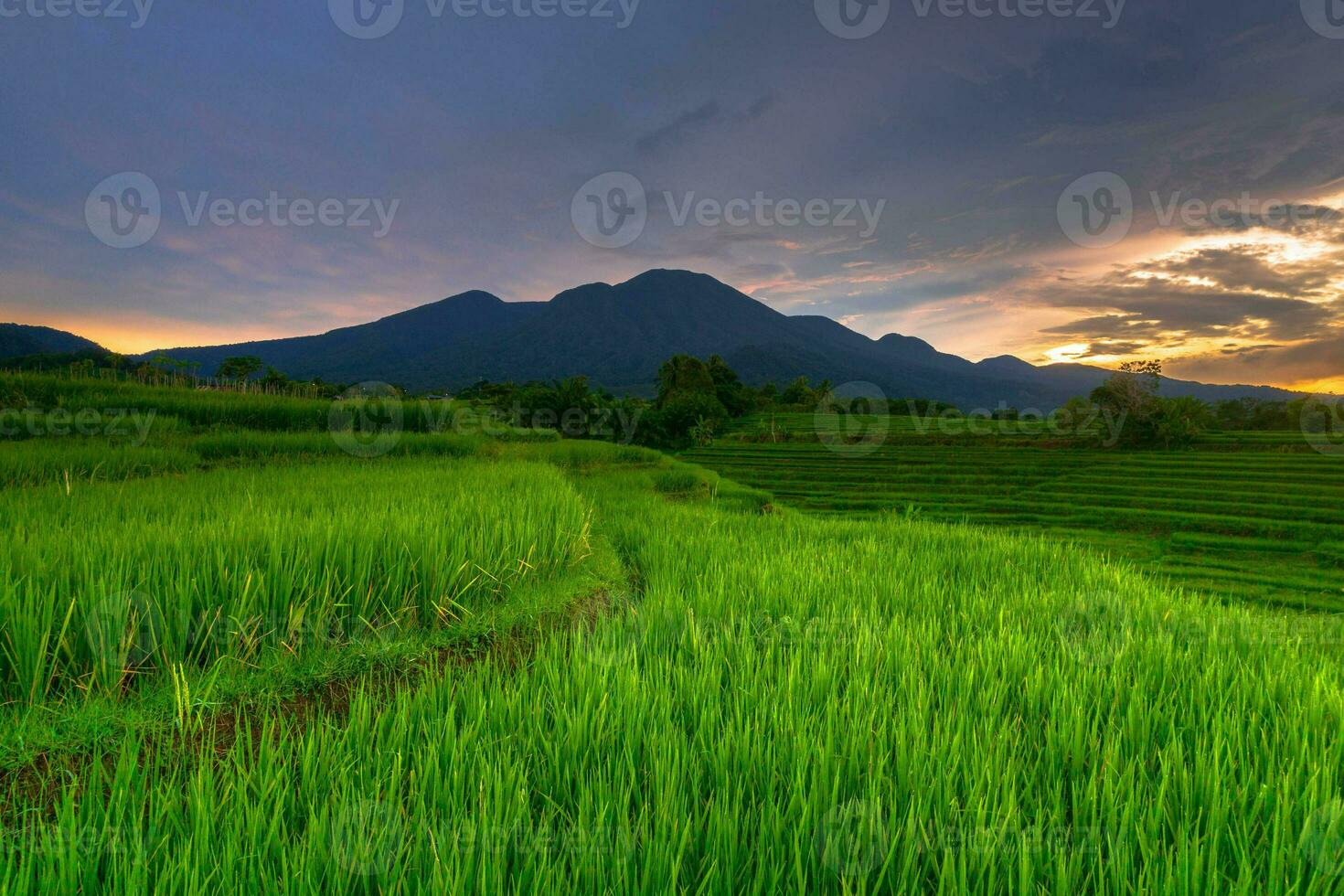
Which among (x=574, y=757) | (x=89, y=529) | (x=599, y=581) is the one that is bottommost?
(x=599, y=581)

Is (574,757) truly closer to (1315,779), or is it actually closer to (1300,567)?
(1315,779)

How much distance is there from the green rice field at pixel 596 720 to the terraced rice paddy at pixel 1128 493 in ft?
43.5

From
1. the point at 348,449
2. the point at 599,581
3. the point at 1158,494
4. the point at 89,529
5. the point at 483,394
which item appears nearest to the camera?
the point at 89,529

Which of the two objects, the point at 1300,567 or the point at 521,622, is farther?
the point at 1300,567

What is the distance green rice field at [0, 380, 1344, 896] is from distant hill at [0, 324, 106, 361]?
13268cm

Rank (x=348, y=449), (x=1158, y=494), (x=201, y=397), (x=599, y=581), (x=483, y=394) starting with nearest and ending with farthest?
(x=599, y=581) < (x=348, y=449) < (x=201, y=397) < (x=1158, y=494) < (x=483, y=394)

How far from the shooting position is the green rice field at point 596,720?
4.42 feet

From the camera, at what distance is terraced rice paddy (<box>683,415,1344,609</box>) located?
2419cm

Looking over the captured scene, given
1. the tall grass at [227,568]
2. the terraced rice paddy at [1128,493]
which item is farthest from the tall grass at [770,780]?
the terraced rice paddy at [1128,493]

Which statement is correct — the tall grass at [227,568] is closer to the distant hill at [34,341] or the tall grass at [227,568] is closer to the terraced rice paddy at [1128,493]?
the terraced rice paddy at [1128,493]

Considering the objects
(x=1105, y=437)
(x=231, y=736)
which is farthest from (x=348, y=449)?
(x=1105, y=437)

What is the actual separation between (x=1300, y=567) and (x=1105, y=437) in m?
27.0

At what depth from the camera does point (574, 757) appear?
185cm

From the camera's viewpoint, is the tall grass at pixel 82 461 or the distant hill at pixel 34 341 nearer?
the tall grass at pixel 82 461
